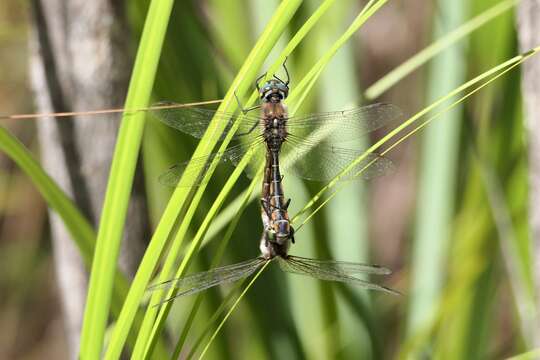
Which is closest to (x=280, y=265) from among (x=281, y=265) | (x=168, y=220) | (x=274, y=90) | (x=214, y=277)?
(x=281, y=265)

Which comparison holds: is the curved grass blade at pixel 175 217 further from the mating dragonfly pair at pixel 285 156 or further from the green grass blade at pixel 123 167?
the mating dragonfly pair at pixel 285 156

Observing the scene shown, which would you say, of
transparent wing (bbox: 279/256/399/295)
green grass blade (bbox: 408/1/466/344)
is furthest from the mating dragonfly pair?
green grass blade (bbox: 408/1/466/344)

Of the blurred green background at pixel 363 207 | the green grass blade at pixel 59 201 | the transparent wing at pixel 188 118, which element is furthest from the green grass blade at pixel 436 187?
the green grass blade at pixel 59 201

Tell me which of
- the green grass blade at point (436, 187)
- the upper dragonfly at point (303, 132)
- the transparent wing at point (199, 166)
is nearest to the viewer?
the transparent wing at point (199, 166)

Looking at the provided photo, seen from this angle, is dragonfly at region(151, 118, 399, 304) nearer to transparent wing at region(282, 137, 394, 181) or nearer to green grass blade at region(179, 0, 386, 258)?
transparent wing at region(282, 137, 394, 181)

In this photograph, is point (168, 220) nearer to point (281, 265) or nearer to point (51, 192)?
point (51, 192)

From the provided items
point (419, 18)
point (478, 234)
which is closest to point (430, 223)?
point (478, 234)
